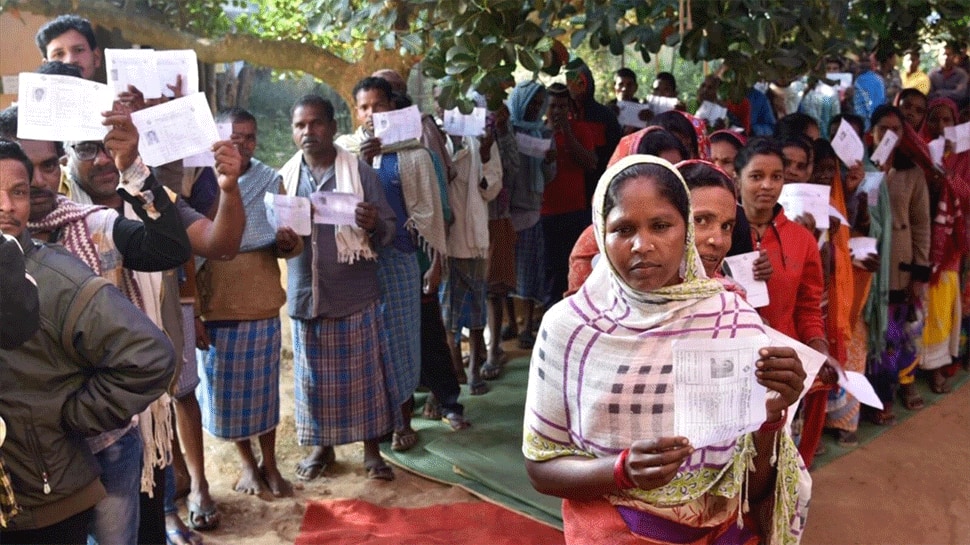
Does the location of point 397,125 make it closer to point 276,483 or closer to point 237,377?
point 237,377

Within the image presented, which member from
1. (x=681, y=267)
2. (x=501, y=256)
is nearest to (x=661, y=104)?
(x=501, y=256)

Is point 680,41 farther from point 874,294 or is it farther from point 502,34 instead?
point 874,294

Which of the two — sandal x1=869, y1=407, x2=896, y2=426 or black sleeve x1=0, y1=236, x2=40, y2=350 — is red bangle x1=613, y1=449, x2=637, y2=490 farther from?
sandal x1=869, y1=407, x2=896, y2=426

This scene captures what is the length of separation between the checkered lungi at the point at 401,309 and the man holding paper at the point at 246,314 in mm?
638

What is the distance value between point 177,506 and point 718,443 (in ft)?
10.6

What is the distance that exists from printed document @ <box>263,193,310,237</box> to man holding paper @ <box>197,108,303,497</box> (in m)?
0.04

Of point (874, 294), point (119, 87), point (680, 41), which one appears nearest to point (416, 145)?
point (680, 41)

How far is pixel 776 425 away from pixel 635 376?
40 centimetres

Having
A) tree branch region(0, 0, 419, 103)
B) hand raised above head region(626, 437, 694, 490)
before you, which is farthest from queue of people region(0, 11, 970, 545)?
tree branch region(0, 0, 419, 103)

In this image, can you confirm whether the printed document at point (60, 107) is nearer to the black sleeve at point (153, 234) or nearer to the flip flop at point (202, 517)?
the black sleeve at point (153, 234)

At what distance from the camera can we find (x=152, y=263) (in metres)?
2.93

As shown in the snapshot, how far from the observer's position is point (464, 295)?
234 inches

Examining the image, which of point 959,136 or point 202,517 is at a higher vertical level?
point 959,136

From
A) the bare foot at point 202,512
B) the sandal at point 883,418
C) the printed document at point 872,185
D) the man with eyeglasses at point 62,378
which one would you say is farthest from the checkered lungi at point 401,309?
the sandal at point 883,418
